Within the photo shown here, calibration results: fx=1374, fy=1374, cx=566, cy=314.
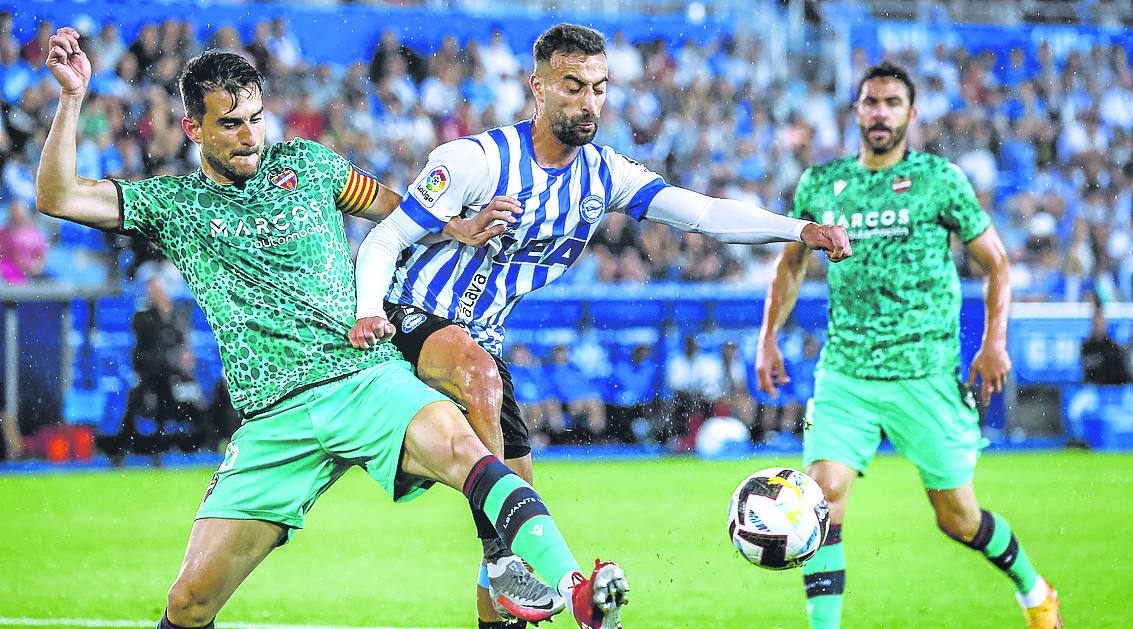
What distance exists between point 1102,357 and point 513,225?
11.6 m

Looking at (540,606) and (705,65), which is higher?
(705,65)

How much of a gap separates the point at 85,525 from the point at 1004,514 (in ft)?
22.8

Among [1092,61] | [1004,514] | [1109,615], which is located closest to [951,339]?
[1109,615]

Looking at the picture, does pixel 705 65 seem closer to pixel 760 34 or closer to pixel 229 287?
pixel 760 34

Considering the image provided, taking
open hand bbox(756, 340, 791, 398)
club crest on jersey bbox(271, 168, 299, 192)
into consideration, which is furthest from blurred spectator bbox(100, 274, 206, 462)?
club crest on jersey bbox(271, 168, 299, 192)

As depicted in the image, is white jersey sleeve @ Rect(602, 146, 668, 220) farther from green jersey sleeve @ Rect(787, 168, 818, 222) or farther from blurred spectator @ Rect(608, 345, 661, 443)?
blurred spectator @ Rect(608, 345, 661, 443)

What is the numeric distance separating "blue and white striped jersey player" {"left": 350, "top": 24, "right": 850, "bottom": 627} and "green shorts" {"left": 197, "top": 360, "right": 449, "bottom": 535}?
0.37 metres

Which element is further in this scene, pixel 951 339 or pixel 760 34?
pixel 760 34

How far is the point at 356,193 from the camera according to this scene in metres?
5.18

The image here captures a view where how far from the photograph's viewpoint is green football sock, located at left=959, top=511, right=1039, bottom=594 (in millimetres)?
6148

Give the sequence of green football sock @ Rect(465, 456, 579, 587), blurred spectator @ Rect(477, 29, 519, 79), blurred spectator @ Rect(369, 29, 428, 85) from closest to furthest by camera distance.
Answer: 1. green football sock @ Rect(465, 456, 579, 587)
2. blurred spectator @ Rect(369, 29, 428, 85)
3. blurred spectator @ Rect(477, 29, 519, 79)

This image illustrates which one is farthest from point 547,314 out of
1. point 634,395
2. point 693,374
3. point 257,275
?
point 257,275

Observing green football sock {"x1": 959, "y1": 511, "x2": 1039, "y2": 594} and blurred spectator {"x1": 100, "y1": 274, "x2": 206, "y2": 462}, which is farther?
blurred spectator {"x1": 100, "y1": 274, "x2": 206, "y2": 462}

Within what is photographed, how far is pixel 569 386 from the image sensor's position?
46.9 feet
